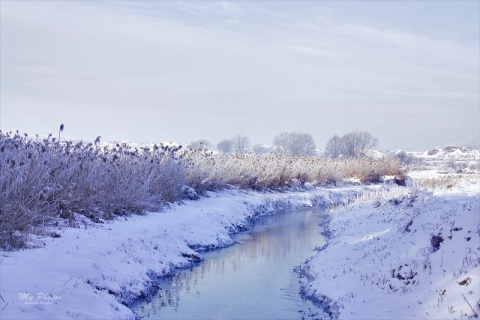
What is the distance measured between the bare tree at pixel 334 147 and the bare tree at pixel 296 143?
2.86m

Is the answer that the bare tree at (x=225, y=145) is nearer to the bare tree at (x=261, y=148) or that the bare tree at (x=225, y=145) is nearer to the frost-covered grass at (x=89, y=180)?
the bare tree at (x=261, y=148)

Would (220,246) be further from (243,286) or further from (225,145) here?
(225,145)

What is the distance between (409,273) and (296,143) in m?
79.7

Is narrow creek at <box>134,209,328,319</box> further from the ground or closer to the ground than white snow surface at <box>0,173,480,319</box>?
closer to the ground

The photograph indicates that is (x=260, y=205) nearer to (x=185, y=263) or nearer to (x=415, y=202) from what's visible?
(x=415, y=202)

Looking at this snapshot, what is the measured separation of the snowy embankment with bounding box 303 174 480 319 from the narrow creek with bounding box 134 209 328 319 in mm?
502

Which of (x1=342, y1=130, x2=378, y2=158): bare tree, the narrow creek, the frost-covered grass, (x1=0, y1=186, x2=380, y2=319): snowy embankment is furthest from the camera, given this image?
(x1=342, y1=130, x2=378, y2=158): bare tree

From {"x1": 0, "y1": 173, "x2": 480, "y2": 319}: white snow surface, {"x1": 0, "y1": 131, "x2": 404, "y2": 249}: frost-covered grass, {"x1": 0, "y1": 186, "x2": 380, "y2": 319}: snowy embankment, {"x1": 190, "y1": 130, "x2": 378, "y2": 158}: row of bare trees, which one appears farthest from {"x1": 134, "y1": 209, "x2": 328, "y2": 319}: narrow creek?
{"x1": 190, "y1": 130, "x2": 378, "y2": 158}: row of bare trees

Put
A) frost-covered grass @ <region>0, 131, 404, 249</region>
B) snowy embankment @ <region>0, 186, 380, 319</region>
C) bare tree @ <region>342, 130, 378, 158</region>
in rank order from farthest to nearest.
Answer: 1. bare tree @ <region>342, 130, 378, 158</region>
2. frost-covered grass @ <region>0, 131, 404, 249</region>
3. snowy embankment @ <region>0, 186, 380, 319</region>

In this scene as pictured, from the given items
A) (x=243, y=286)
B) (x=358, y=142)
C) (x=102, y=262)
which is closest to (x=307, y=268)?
(x=243, y=286)

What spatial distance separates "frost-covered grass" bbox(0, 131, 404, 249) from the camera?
934 centimetres

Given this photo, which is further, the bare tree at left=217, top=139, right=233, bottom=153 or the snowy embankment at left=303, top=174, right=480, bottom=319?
the bare tree at left=217, top=139, right=233, bottom=153

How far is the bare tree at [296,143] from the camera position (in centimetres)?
8669

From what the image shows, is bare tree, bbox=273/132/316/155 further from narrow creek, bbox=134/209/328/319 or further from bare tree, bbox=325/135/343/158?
narrow creek, bbox=134/209/328/319
